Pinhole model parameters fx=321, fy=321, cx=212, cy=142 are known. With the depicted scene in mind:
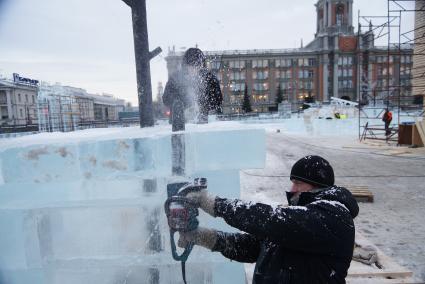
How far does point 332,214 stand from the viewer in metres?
1.33

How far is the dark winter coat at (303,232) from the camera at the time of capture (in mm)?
1312

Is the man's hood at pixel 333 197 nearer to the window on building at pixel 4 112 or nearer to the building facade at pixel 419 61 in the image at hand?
the building facade at pixel 419 61

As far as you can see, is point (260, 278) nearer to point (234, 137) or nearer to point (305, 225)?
point (305, 225)

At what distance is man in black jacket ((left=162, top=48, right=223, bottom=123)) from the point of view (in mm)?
3203

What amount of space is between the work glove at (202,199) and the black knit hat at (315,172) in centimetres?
43

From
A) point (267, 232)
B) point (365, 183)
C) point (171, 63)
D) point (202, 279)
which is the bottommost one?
point (365, 183)

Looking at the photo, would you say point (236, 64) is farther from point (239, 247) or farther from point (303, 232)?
point (303, 232)

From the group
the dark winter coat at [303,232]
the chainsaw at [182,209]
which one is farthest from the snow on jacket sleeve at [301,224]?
the chainsaw at [182,209]

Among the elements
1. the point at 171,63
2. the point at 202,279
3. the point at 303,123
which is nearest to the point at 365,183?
the point at 202,279

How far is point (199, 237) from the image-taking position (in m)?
1.73

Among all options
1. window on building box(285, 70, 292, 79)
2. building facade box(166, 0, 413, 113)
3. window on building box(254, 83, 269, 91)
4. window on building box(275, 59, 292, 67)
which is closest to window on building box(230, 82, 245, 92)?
building facade box(166, 0, 413, 113)

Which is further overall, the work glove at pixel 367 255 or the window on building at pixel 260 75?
the window on building at pixel 260 75

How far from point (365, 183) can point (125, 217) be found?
6.84 m

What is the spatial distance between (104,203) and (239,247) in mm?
1141
